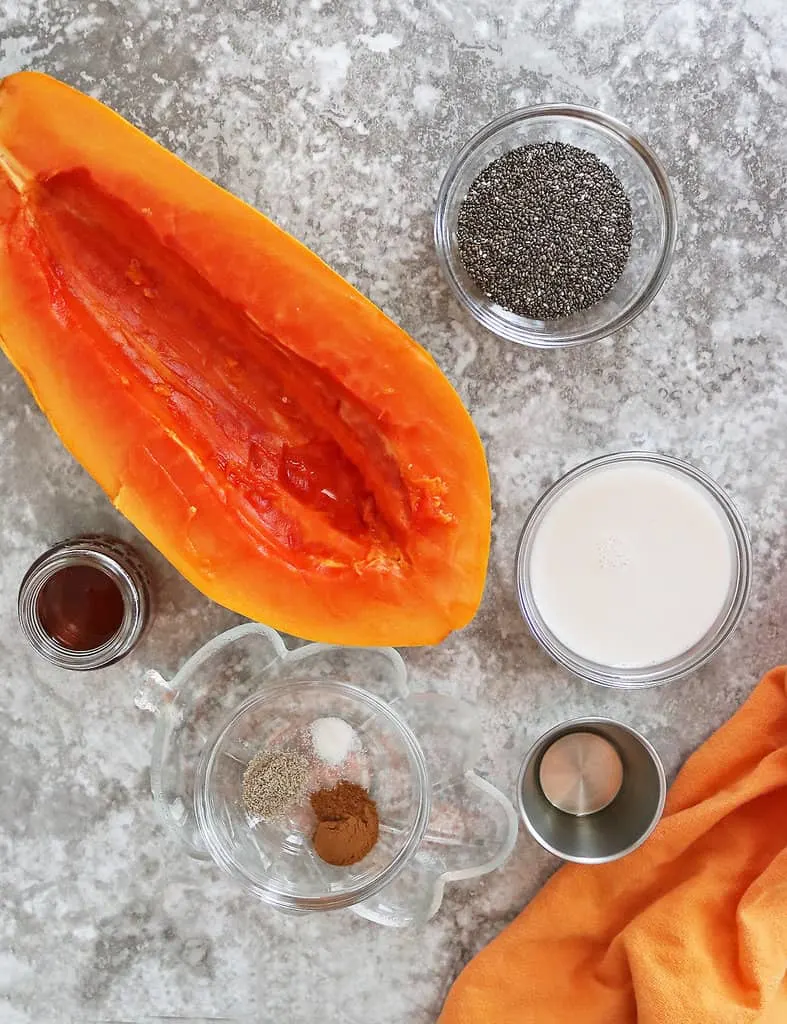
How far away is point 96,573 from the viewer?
121 cm

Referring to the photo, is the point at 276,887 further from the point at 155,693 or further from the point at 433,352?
the point at 433,352

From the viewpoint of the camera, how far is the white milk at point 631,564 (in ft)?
3.93

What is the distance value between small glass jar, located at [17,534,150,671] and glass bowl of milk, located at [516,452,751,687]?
1.64ft

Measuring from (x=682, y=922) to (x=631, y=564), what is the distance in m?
0.46

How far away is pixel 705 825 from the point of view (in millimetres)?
1205

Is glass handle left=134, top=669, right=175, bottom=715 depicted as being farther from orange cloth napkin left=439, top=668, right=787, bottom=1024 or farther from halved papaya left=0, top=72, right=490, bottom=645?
orange cloth napkin left=439, top=668, right=787, bottom=1024

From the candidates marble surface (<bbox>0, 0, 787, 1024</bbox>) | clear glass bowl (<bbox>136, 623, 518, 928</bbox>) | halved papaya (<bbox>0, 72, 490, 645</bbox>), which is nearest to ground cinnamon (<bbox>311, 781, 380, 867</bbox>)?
clear glass bowl (<bbox>136, 623, 518, 928</bbox>)

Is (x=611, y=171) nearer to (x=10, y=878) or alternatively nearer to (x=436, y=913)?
(x=436, y=913)

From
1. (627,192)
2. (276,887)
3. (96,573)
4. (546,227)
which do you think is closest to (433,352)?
(546,227)

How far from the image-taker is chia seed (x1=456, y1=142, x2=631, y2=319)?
1165 mm

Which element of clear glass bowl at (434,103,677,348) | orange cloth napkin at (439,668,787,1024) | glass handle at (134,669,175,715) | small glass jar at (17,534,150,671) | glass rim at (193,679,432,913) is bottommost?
orange cloth napkin at (439,668,787,1024)

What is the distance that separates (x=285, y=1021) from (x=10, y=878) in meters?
0.43

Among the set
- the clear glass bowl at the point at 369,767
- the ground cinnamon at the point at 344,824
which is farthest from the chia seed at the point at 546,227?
the ground cinnamon at the point at 344,824

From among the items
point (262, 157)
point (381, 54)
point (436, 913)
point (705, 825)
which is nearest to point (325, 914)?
point (436, 913)
